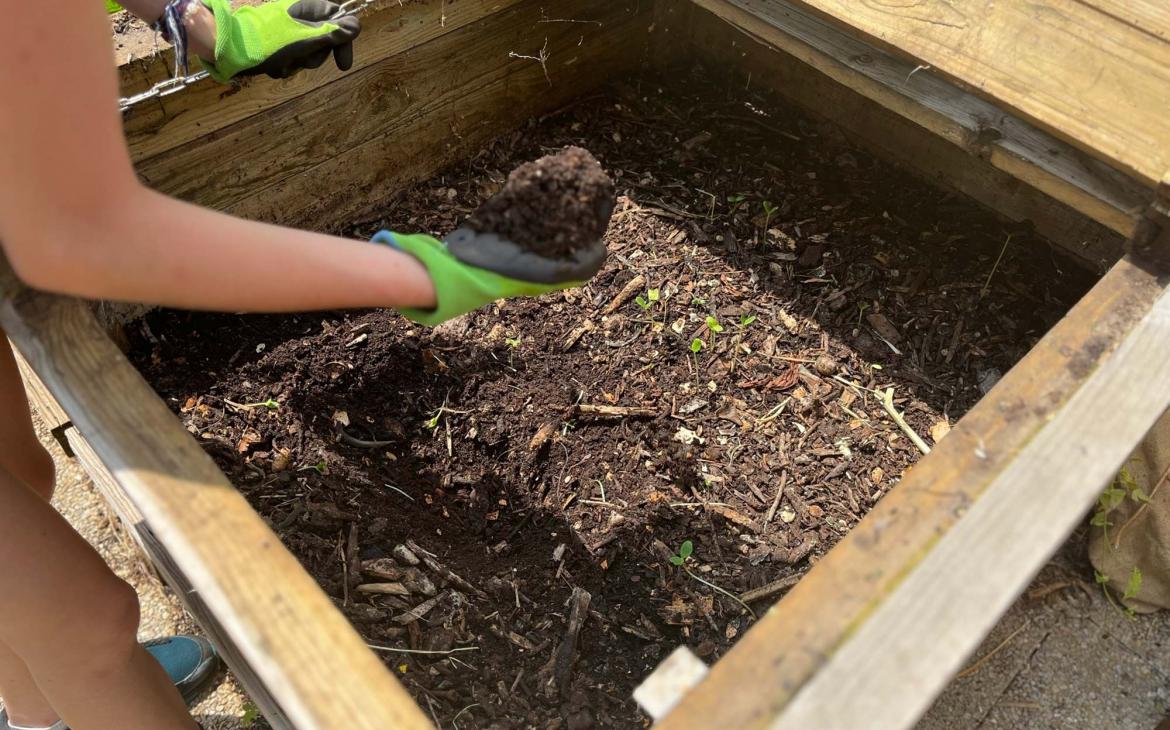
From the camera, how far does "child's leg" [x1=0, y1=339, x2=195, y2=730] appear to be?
1397 millimetres

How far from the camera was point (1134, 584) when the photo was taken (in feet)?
7.48

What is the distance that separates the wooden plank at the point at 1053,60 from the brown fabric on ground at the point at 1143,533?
3.05 ft

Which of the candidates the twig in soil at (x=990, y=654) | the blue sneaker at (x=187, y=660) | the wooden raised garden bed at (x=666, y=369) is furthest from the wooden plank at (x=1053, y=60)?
the blue sneaker at (x=187, y=660)

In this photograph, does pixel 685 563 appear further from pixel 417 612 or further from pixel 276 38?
pixel 276 38

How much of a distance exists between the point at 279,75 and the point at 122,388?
101 centimetres

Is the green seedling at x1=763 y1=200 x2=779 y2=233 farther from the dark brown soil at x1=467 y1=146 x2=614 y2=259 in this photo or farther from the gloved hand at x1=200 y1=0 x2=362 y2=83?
the dark brown soil at x1=467 y1=146 x2=614 y2=259

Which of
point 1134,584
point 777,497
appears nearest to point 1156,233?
point 777,497

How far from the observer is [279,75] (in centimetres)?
199

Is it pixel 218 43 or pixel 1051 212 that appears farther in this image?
pixel 1051 212

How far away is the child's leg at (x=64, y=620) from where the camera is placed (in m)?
1.40

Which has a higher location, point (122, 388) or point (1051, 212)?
point (122, 388)

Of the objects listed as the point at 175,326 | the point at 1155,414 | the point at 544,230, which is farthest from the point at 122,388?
the point at 1155,414

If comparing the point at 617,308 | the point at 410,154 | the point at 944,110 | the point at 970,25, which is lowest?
the point at 617,308

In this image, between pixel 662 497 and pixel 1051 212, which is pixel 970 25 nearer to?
pixel 1051 212
